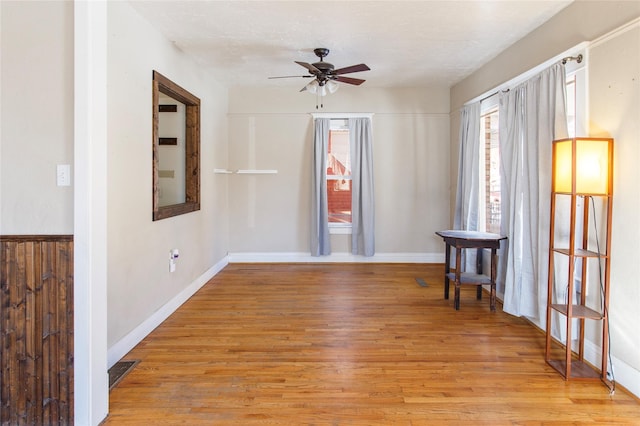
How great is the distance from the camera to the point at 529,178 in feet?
Result: 10.9

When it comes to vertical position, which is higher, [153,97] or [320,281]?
[153,97]

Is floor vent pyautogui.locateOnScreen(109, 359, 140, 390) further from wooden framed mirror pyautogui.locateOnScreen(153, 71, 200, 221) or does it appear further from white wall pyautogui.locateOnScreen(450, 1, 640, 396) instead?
white wall pyautogui.locateOnScreen(450, 1, 640, 396)

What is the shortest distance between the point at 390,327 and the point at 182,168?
114 inches

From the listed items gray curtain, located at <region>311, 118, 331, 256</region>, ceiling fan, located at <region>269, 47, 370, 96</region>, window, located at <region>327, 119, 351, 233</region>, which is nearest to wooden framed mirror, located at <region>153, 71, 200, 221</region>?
ceiling fan, located at <region>269, 47, 370, 96</region>

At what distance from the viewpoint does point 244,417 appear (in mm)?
2094

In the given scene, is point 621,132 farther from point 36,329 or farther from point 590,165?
point 36,329

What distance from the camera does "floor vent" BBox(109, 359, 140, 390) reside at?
2451mm

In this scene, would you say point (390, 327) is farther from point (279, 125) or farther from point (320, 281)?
point (279, 125)

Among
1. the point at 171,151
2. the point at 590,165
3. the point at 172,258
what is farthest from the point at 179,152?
the point at 590,165

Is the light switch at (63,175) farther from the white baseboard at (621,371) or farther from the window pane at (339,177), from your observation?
the window pane at (339,177)

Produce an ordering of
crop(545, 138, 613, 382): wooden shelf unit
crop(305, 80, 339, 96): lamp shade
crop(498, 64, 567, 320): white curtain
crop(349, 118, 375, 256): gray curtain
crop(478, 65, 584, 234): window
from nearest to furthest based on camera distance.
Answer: crop(545, 138, 613, 382): wooden shelf unit, crop(498, 64, 567, 320): white curtain, crop(305, 80, 339, 96): lamp shade, crop(478, 65, 584, 234): window, crop(349, 118, 375, 256): gray curtain

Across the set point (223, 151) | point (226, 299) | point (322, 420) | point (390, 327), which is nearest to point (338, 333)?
point (390, 327)

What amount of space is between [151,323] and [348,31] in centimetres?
310

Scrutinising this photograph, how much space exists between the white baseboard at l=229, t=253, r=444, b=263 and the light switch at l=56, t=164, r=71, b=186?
4210 mm
